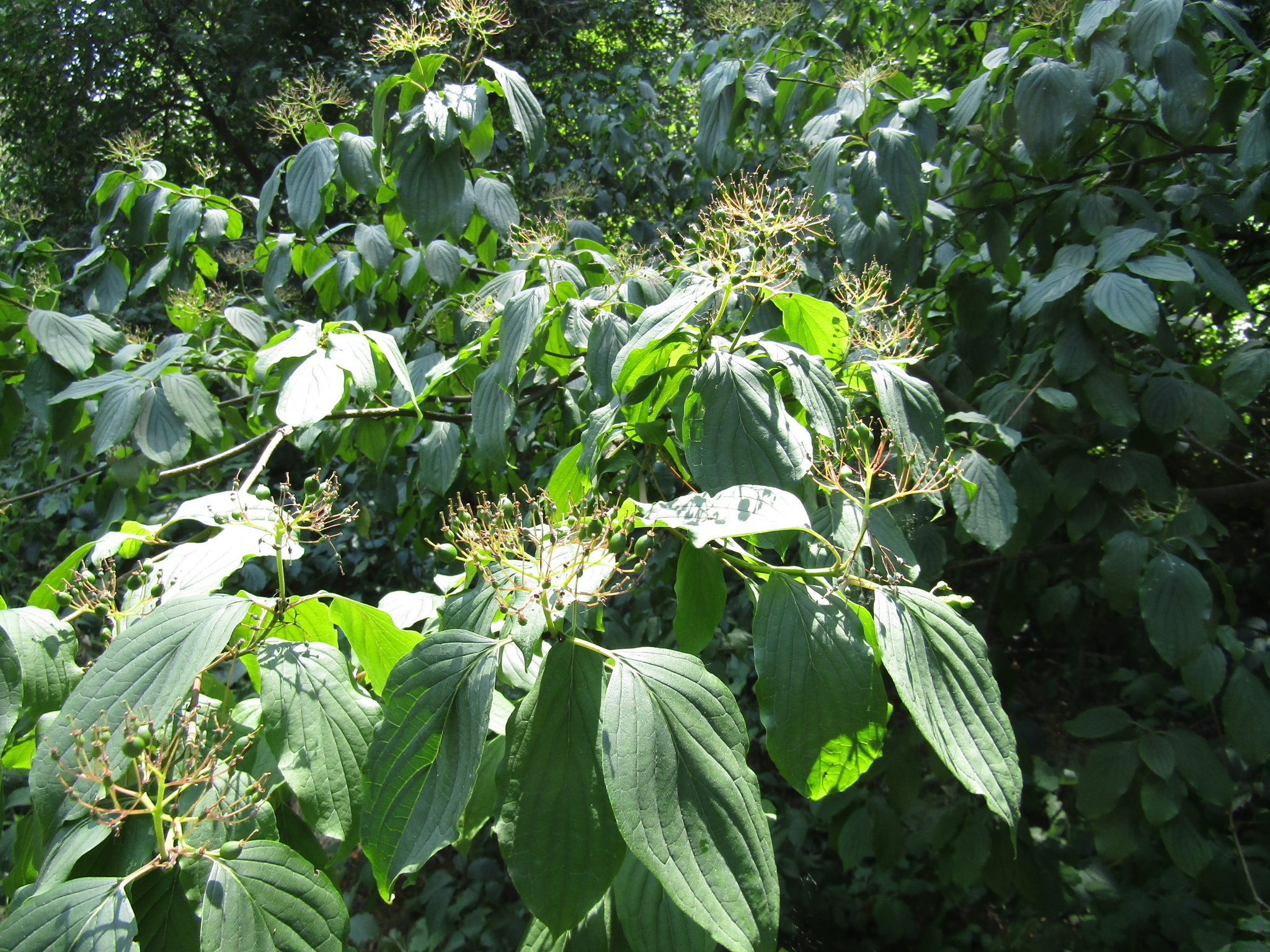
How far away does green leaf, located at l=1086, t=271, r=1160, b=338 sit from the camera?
5.28 feet

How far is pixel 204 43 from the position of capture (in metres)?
6.04

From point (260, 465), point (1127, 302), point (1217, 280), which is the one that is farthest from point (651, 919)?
point (1217, 280)

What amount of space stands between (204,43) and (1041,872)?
7625 mm

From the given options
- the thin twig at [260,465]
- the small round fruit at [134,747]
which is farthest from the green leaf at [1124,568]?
the small round fruit at [134,747]

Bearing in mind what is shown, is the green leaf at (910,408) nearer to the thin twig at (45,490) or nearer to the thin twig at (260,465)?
the thin twig at (260,465)

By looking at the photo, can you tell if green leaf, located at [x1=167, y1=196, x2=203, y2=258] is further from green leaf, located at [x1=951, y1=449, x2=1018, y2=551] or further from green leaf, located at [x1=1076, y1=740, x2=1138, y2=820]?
green leaf, located at [x1=1076, y1=740, x2=1138, y2=820]

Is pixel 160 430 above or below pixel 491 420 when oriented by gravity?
above

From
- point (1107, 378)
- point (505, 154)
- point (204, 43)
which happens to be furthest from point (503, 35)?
point (1107, 378)

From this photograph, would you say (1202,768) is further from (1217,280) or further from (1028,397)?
(1217,280)

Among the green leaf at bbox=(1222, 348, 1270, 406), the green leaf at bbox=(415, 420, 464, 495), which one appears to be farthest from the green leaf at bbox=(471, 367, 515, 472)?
the green leaf at bbox=(1222, 348, 1270, 406)

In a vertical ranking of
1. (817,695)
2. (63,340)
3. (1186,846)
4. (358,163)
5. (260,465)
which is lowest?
(1186,846)

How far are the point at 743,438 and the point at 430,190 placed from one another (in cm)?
110

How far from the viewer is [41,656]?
87 centimetres

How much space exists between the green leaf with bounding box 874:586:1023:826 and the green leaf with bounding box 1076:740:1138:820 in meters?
1.47
